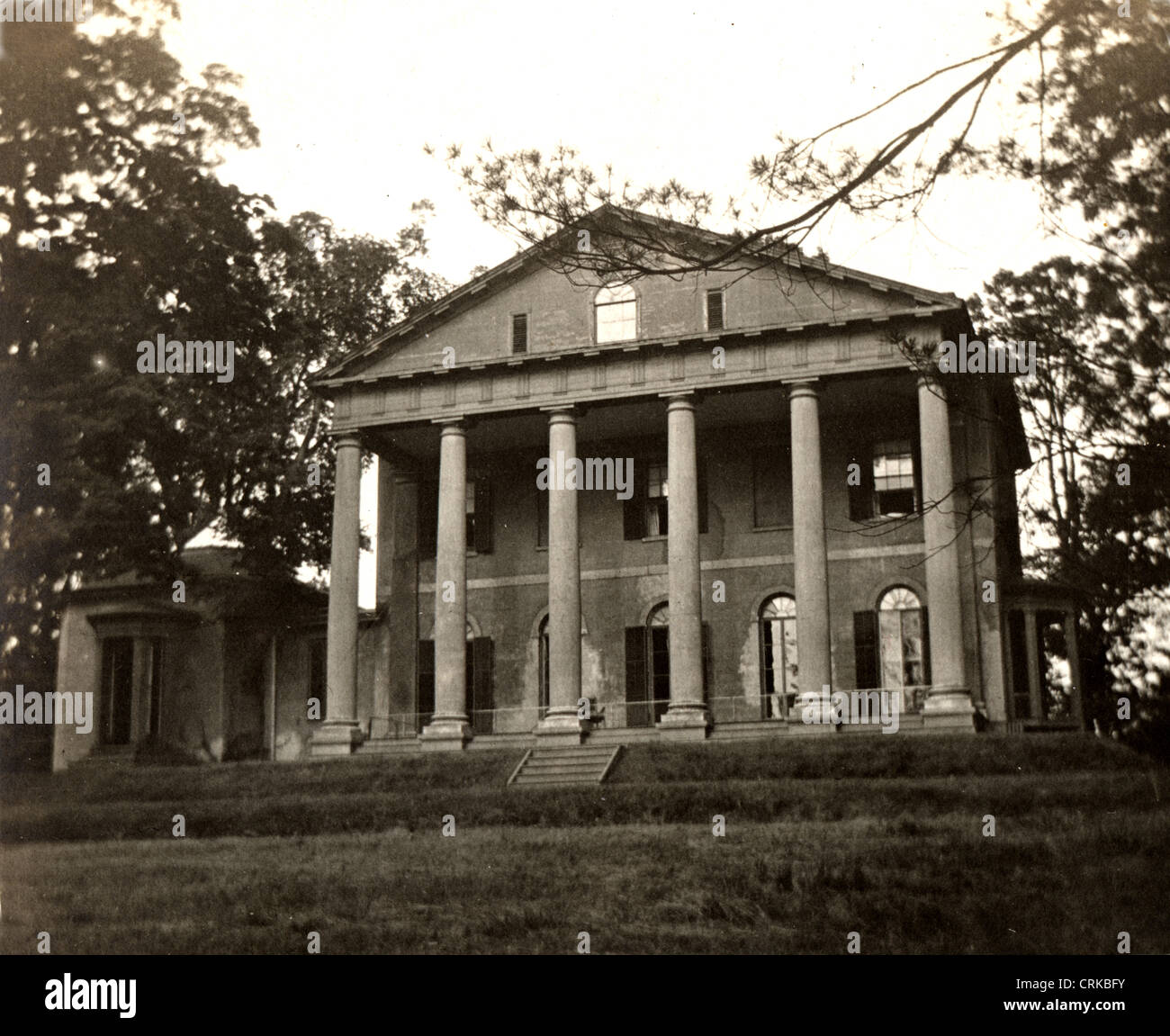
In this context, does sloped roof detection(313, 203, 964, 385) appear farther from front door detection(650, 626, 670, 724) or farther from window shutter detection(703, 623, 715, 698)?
front door detection(650, 626, 670, 724)

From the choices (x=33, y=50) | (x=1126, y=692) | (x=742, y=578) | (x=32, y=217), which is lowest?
(x=1126, y=692)

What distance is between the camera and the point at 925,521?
27.3 m

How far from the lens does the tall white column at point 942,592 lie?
995 inches

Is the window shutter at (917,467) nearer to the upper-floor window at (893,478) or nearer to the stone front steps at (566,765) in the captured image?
the upper-floor window at (893,478)

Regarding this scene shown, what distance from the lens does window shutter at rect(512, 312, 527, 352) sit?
29.9 meters

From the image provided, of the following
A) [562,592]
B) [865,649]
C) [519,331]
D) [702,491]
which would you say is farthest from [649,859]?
[519,331]

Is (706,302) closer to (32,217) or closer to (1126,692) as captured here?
(1126,692)

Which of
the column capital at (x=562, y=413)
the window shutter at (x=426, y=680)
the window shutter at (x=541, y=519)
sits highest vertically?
the column capital at (x=562, y=413)

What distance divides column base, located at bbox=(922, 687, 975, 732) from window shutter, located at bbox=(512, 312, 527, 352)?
11.3 meters

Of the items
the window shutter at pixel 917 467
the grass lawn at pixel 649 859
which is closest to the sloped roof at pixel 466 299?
the window shutter at pixel 917 467

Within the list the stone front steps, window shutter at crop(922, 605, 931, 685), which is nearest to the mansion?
window shutter at crop(922, 605, 931, 685)

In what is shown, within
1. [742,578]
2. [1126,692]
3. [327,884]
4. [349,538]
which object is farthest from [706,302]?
[327,884]

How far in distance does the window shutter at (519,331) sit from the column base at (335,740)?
345 inches

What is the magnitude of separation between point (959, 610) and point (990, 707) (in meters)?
2.41
